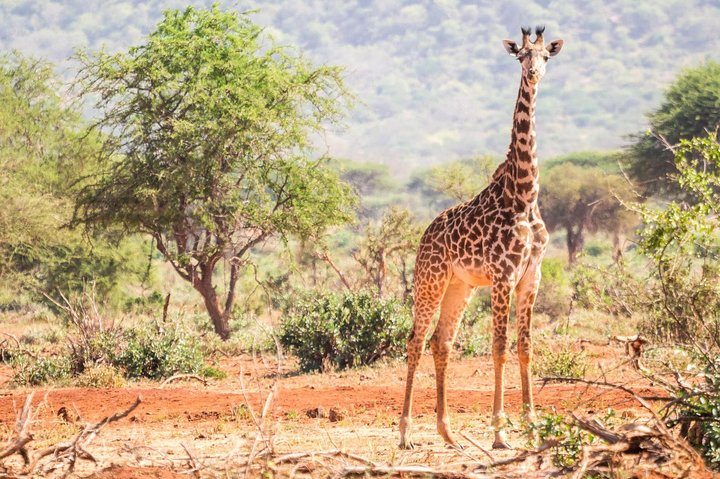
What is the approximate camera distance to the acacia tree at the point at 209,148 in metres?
20.0

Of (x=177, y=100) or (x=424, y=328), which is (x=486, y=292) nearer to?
(x=177, y=100)

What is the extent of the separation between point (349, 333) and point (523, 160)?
22.3 feet

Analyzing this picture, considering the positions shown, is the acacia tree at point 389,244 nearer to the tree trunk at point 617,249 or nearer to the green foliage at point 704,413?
the tree trunk at point 617,249

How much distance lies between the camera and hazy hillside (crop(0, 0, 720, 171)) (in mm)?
165125

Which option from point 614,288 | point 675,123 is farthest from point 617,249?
point 675,123

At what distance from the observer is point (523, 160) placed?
8828 millimetres

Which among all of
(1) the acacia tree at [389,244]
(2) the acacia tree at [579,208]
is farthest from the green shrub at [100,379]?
(2) the acacia tree at [579,208]

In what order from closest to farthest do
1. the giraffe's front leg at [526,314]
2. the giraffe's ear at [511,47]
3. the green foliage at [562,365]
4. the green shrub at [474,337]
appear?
the giraffe's front leg at [526,314]
the giraffe's ear at [511,47]
the green foliage at [562,365]
the green shrub at [474,337]

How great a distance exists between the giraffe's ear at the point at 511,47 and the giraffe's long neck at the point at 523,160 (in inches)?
9.2

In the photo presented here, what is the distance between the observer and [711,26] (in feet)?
597

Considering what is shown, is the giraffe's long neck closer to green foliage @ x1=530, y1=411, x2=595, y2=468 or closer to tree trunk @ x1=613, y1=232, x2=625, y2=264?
green foliage @ x1=530, y1=411, x2=595, y2=468

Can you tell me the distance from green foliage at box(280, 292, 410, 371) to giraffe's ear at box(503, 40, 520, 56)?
6571 millimetres

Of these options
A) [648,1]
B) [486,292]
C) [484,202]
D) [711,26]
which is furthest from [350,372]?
[648,1]

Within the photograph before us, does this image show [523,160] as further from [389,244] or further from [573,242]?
[573,242]
